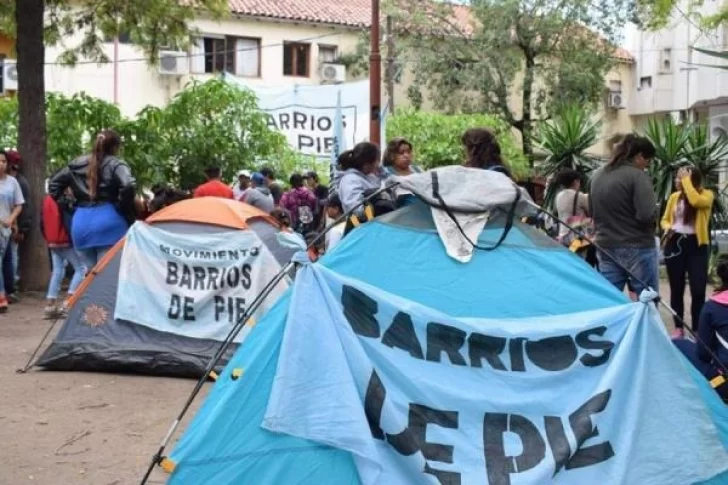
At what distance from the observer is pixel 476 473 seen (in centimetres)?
459

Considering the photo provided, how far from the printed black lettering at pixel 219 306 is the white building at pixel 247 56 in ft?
85.3

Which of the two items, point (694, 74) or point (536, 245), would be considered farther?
point (694, 74)

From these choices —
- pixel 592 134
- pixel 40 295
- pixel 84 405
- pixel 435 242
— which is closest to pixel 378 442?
pixel 435 242

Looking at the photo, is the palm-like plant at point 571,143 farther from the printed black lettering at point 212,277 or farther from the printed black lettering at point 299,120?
the printed black lettering at point 212,277

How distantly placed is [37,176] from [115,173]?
14.2 feet

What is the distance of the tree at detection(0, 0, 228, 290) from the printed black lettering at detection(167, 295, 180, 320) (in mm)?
5665

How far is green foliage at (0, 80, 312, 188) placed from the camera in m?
14.9

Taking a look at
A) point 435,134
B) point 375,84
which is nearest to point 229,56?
point 435,134

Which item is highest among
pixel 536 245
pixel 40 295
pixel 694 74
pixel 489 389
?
pixel 694 74

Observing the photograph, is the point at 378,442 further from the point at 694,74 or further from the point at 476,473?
the point at 694,74

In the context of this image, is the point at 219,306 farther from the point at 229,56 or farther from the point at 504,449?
the point at 229,56

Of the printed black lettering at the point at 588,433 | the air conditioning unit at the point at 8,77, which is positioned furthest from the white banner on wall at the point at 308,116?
the printed black lettering at the point at 588,433

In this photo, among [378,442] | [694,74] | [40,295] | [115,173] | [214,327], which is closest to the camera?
[378,442]

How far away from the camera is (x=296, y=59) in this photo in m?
37.8
